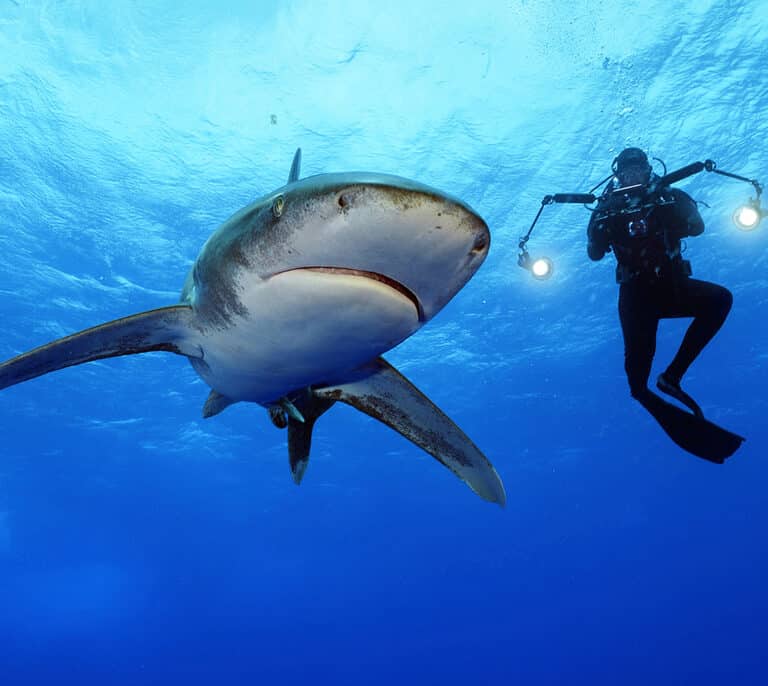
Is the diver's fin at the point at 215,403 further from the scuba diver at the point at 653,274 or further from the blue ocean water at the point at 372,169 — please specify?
the blue ocean water at the point at 372,169

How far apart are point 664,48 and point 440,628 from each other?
13086cm

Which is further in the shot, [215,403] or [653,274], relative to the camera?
[653,274]

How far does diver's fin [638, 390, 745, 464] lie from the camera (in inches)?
240

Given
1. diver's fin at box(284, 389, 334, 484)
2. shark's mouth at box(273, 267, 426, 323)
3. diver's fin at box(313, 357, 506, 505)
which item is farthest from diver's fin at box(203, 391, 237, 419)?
shark's mouth at box(273, 267, 426, 323)

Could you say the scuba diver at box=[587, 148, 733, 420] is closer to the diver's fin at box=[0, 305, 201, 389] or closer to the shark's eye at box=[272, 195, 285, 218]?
the diver's fin at box=[0, 305, 201, 389]

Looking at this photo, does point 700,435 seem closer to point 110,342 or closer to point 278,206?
point 278,206

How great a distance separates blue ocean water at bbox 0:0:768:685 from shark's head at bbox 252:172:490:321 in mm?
9534

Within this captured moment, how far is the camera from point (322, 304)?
2557 mm

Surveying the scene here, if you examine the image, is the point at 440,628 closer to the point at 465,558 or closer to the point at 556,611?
the point at 556,611

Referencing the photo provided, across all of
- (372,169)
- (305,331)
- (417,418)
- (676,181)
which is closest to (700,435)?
(676,181)

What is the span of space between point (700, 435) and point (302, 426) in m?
4.51

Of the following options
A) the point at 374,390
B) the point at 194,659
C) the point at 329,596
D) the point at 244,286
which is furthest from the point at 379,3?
the point at 194,659

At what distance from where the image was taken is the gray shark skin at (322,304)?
200 centimetres

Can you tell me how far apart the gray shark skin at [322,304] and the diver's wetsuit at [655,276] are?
3804mm
